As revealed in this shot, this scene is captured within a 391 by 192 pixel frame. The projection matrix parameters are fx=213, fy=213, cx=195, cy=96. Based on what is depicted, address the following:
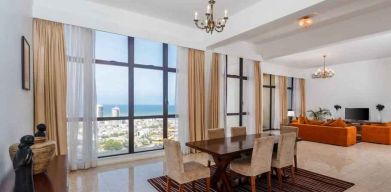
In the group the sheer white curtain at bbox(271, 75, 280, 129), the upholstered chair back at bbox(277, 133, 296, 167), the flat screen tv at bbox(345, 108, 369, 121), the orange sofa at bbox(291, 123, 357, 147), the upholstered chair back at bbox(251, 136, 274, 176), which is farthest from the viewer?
the sheer white curtain at bbox(271, 75, 280, 129)

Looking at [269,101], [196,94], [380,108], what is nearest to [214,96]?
[196,94]

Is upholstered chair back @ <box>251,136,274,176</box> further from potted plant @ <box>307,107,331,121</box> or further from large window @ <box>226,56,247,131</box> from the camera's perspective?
potted plant @ <box>307,107,331,121</box>

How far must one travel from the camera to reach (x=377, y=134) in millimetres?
6621

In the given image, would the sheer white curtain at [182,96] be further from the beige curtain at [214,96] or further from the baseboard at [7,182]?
the baseboard at [7,182]

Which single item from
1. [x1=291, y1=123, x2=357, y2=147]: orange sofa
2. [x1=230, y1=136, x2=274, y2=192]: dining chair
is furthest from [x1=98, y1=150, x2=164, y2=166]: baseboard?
[x1=291, y1=123, x2=357, y2=147]: orange sofa

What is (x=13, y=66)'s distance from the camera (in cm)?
211

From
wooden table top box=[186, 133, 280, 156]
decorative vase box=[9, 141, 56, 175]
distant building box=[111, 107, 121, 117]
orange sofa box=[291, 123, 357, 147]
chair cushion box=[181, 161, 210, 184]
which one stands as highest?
distant building box=[111, 107, 121, 117]

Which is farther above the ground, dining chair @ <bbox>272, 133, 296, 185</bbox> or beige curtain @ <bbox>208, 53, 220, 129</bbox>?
beige curtain @ <bbox>208, 53, 220, 129</bbox>

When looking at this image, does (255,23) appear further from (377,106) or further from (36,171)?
(377,106)

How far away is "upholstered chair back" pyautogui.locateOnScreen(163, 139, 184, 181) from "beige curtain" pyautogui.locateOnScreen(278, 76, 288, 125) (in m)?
7.86

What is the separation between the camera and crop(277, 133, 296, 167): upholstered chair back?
3258 millimetres

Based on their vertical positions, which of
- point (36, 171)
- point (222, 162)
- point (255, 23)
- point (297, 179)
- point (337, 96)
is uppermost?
point (255, 23)

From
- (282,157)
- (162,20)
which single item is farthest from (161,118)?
(282,157)

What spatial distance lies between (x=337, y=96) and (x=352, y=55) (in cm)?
234
